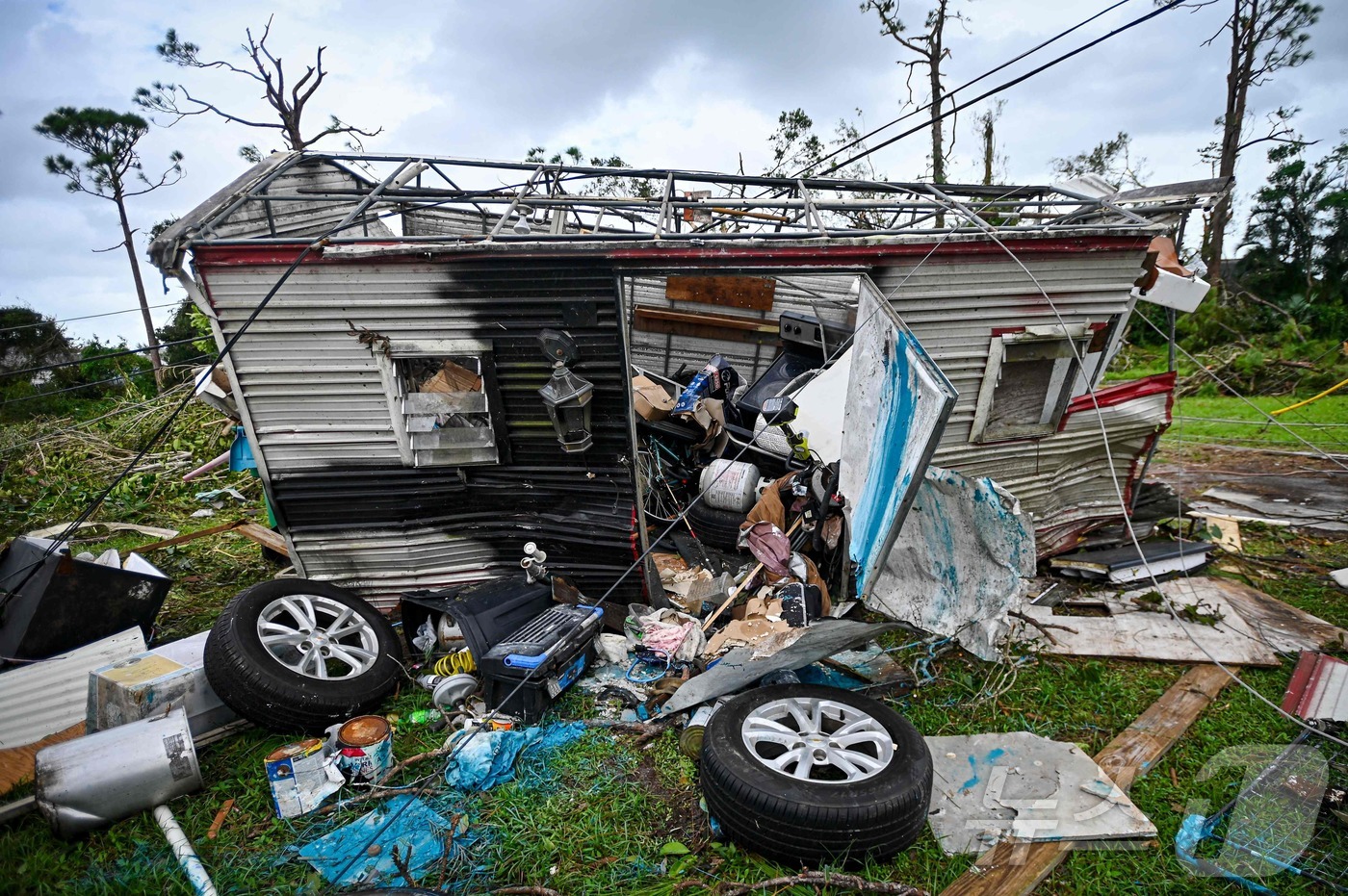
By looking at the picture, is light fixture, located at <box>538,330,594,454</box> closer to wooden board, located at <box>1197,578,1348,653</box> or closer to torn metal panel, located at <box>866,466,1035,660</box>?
torn metal panel, located at <box>866,466,1035,660</box>

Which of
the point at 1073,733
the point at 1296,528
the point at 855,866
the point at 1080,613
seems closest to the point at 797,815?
the point at 855,866

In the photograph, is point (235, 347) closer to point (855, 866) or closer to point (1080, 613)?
point (855, 866)

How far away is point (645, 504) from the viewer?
7055 mm

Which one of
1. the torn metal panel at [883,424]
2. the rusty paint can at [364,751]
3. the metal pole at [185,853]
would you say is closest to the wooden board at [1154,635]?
the torn metal panel at [883,424]

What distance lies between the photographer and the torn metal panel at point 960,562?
12.8 ft

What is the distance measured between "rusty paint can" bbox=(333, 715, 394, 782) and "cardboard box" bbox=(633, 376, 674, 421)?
172 inches

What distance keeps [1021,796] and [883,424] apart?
232cm

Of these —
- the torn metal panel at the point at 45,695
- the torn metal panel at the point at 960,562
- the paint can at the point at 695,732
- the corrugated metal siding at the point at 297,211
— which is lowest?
the paint can at the point at 695,732

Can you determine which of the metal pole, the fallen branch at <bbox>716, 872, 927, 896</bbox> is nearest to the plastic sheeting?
the metal pole

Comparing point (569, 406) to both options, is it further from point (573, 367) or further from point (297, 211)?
point (297, 211)

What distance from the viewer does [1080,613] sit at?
603 cm

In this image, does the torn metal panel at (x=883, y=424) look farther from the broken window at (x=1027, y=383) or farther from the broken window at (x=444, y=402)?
the broken window at (x=444, y=402)

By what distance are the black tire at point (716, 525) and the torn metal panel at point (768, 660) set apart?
2.02 meters

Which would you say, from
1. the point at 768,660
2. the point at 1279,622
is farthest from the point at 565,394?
the point at 1279,622
